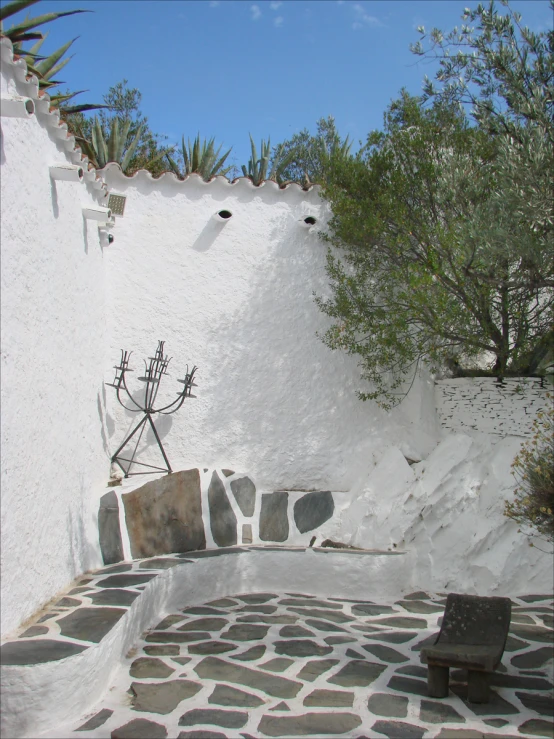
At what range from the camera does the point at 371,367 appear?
8211mm

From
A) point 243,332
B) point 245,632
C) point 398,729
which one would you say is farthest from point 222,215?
point 398,729

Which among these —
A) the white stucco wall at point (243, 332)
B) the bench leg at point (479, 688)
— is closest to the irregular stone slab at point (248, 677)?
the bench leg at point (479, 688)

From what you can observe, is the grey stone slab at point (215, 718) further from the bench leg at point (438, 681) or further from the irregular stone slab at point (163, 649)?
the bench leg at point (438, 681)

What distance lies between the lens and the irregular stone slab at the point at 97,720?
3.79 meters

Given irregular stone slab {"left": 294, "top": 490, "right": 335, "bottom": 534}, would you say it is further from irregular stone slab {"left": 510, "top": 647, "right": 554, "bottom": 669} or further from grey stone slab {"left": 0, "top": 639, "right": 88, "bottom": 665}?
grey stone slab {"left": 0, "top": 639, "right": 88, "bottom": 665}

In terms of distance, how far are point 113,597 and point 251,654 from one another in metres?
1.17

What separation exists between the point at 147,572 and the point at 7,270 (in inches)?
117

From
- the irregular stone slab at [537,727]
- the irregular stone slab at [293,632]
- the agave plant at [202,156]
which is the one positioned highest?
the agave plant at [202,156]

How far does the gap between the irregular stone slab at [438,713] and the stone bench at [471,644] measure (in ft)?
0.41

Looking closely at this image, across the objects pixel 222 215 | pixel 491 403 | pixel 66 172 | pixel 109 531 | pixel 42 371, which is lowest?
pixel 109 531

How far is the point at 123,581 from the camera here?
5.58 meters

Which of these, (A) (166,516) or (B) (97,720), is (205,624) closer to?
(A) (166,516)

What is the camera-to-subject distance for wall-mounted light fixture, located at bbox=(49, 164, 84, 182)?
521 cm

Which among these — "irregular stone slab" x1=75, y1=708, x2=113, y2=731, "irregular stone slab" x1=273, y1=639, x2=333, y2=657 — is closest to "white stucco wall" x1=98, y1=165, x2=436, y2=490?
"irregular stone slab" x1=273, y1=639, x2=333, y2=657
